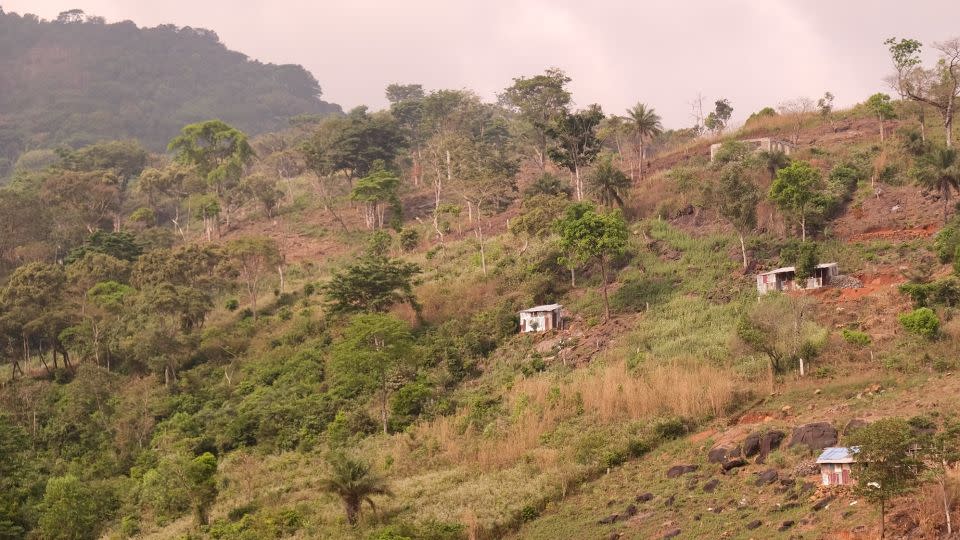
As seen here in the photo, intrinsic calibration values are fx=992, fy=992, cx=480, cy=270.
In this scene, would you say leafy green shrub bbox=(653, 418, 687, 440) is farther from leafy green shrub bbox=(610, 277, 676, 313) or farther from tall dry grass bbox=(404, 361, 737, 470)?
leafy green shrub bbox=(610, 277, 676, 313)

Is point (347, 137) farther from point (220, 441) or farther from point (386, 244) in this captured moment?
point (220, 441)

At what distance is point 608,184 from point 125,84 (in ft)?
442

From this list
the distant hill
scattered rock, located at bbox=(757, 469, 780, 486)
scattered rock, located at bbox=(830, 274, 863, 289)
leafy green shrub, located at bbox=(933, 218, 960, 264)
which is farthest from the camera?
the distant hill

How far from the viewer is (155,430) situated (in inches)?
1618

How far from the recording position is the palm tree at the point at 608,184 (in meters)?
49.0

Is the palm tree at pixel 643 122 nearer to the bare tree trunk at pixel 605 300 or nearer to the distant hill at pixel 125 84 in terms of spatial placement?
the bare tree trunk at pixel 605 300

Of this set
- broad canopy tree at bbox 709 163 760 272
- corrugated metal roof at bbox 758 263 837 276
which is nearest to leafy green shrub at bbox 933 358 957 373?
corrugated metal roof at bbox 758 263 837 276

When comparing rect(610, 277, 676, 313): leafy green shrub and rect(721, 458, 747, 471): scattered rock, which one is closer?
rect(721, 458, 747, 471): scattered rock

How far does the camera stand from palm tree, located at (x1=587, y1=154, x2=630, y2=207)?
49.0 metres

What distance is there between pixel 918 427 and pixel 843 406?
378 centimetres

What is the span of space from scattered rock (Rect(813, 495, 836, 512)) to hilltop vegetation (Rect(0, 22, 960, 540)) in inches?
9.1

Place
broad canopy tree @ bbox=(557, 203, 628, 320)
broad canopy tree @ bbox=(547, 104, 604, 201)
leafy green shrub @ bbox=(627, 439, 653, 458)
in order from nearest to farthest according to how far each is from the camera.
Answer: leafy green shrub @ bbox=(627, 439, 653, 458), broad canopy tree @ bbox=(557, 203, 628, 320), broad canopy tree @ bbox=(547, 104, 604, 201)

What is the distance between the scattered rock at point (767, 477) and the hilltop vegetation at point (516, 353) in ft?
0.27

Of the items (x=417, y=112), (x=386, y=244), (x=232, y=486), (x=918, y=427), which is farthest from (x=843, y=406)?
(x=417, y=112)
